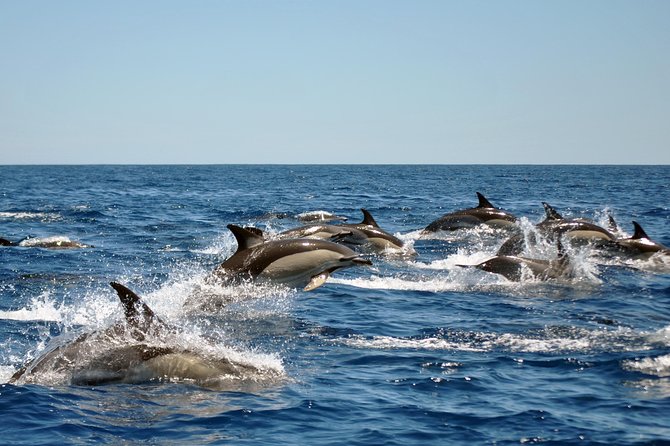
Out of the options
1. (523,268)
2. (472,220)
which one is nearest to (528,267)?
(523,268)

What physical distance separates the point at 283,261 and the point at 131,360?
217 inches

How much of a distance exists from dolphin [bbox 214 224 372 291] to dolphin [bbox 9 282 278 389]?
4.72m

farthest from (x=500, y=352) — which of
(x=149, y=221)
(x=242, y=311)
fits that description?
(x=149, y=221)

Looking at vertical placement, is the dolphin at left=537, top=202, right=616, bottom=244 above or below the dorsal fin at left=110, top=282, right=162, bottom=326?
above

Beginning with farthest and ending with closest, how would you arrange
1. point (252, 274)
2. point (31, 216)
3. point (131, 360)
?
point (31, 216) < point (252, 274) < point (131, 360)

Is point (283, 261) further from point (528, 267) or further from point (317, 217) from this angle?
point (317, 217)

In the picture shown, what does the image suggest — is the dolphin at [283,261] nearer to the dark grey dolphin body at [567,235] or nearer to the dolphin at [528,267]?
the dolphin at [528,267]

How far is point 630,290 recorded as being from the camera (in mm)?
16938

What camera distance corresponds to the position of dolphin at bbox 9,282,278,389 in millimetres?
9602

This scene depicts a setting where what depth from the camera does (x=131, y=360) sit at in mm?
9711

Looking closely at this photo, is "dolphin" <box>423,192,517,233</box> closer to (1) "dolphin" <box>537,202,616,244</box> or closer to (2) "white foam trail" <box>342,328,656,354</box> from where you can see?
(1) "dolphin" <box>537,202,616,244</box>

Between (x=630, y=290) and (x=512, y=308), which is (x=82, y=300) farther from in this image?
(x=630, y=290)

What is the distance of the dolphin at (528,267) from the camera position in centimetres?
1762

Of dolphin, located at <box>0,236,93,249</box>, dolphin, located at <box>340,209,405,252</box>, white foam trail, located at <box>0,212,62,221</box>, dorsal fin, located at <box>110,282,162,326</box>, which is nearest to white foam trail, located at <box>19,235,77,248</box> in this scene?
dolphin, located at <box>0,236,93,249</box>
